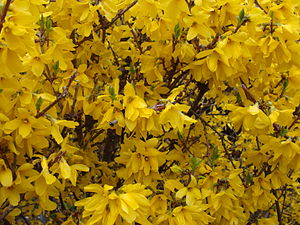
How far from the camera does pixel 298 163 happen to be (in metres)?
2.17

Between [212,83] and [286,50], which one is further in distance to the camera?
[212,83]

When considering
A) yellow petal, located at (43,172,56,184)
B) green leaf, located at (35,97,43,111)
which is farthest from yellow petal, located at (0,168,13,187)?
green leaf, located at (35,97,43,111)

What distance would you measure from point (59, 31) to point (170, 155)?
895 millimetres

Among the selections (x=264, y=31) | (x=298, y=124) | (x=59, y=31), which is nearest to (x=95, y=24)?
(x=59, y=31)

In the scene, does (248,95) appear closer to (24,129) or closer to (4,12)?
(24,129)

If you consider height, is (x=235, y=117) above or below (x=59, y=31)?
below

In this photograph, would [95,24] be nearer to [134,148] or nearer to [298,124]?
[134,148]

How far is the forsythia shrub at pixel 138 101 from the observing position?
68.1 inches

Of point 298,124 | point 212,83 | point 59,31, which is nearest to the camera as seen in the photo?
point 59,31

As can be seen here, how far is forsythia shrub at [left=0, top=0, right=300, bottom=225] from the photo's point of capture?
1.73 meters

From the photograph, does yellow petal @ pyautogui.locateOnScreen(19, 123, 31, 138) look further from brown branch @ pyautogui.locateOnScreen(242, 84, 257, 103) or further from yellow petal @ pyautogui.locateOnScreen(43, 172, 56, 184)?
brown branch @ pyautogui.locateOnScreen(242, 84, 257, 103)

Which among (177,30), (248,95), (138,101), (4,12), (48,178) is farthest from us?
(248,95)

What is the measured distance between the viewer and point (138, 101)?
1.85 metres

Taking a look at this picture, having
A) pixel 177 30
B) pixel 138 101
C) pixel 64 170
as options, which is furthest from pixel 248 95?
pixel 64 170
